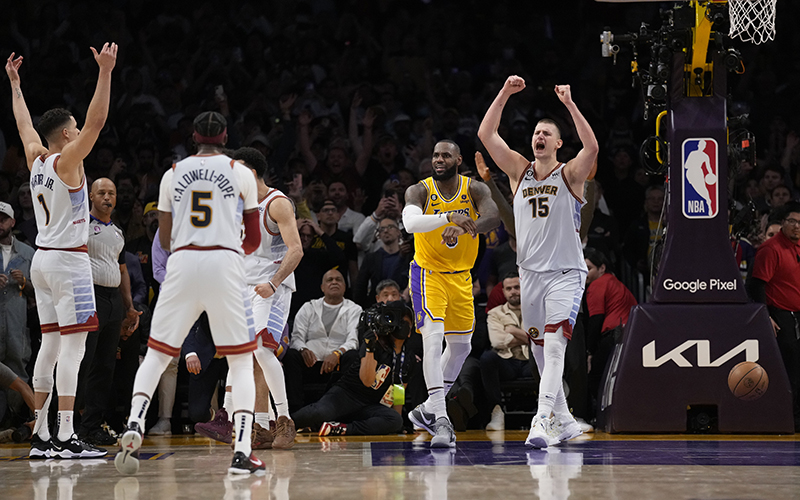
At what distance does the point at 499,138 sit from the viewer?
7.51 m

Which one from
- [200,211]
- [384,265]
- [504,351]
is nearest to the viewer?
[200,211]

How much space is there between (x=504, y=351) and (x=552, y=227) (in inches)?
125

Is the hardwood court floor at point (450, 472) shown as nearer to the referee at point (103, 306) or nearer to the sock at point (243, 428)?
the sock at point (243, 428)

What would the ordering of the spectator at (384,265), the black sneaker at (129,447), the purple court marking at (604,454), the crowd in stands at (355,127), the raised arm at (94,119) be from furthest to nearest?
the spectator at (384,265) < the crowd in stands at (355,127) < the raised arm at (94,119) < the purple court marking at (604,454) < the black sneaker at (129,447)

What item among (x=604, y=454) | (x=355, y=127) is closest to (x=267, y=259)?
(x=604, y=454)

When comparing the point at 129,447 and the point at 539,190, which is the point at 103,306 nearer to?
the point at 129,447

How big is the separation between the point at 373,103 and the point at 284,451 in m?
7.44

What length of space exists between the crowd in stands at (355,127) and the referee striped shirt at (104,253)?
190 centimetres

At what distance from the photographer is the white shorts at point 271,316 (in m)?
7.33

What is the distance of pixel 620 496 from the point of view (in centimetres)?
446

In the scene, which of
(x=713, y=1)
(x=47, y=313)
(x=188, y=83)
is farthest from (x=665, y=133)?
(x=188, y=83)

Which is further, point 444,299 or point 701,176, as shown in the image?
point 701,176

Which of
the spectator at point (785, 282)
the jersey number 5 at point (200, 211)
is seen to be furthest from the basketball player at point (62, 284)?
the spectator at point (785, 282)

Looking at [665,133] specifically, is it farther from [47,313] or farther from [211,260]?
[47,313]
